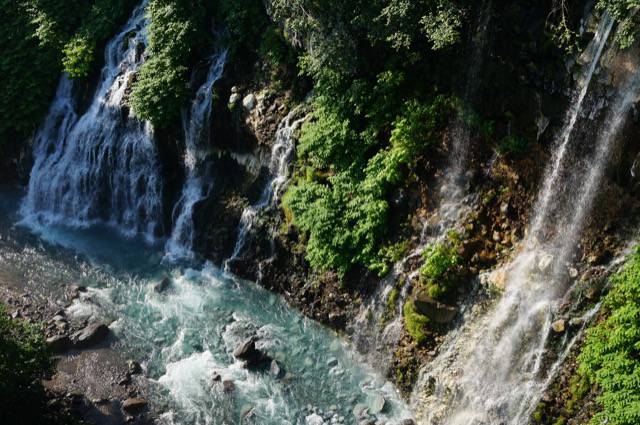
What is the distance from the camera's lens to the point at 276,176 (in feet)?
60.8

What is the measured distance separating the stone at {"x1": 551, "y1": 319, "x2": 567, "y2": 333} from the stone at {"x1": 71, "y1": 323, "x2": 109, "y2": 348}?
11.7 metres

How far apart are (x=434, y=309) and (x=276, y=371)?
172 inches

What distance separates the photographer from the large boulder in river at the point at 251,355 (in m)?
15.5

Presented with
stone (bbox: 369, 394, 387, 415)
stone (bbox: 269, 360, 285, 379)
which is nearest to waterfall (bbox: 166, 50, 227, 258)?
stone (bbox: 269, 360, 285, 379)

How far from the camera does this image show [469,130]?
14344mm

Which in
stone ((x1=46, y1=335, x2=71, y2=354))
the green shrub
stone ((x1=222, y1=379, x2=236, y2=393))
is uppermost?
the green shrub

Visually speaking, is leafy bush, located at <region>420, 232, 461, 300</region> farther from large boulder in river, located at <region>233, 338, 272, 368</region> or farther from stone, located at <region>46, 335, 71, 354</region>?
stone, located at <region>46, 335, 71, 354</region>

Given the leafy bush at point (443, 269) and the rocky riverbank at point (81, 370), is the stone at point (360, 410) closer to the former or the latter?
the leafy bush at point (443, 269)

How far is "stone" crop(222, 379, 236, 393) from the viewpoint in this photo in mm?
14723

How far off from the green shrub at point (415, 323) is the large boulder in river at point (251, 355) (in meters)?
3.85

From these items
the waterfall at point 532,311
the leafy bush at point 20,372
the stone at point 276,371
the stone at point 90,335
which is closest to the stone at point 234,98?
the stone at point 90,335

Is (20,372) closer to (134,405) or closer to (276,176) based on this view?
(134,405)

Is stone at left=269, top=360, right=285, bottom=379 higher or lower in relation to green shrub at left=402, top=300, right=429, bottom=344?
lower

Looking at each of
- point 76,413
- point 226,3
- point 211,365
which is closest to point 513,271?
point 211,365
